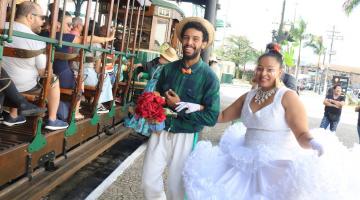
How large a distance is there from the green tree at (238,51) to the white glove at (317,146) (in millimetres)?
61163

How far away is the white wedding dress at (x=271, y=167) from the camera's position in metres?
2.88

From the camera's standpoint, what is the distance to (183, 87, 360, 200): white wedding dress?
113 inches

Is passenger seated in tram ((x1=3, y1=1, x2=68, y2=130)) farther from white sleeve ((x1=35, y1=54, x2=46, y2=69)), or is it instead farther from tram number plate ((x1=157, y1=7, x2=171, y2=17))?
tram number plate ((x1=157, y1=7, x2=171, y2=17))

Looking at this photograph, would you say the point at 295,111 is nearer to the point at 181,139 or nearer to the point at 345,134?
the point at 181,139

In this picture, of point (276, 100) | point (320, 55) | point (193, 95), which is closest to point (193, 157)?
point (193, 95)

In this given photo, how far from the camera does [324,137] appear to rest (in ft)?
11.1

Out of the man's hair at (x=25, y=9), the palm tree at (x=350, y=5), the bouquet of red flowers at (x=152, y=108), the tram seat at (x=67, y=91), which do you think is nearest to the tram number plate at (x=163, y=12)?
the tram seat at (x=67, y=91)

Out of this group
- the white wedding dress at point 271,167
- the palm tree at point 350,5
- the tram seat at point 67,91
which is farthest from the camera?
the palm tree at point 350,5

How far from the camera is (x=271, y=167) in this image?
123 inches

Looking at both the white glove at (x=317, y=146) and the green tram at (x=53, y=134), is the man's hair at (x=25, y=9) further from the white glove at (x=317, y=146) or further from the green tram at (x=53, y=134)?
the white glove at (x=317, y=146)

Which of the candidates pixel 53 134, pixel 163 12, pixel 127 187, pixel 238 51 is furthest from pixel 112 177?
pixel 238 51

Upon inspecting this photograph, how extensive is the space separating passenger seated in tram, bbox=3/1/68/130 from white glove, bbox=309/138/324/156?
2.31m

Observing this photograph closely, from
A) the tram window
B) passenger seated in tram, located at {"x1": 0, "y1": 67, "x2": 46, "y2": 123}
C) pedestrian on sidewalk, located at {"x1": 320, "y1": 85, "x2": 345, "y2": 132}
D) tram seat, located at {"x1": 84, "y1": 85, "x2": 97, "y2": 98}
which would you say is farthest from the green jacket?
pedestrian on sidewalk, located at {"x1": 320, "y1": 85, "x2": 345, "y2": 132}

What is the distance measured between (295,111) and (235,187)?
0.70m
